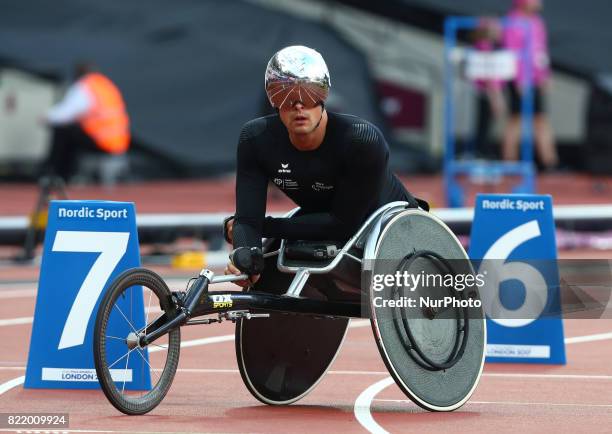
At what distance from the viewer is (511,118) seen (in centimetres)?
2100

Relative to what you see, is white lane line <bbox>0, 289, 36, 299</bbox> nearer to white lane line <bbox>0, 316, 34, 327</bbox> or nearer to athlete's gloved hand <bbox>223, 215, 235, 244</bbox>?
white lane line <bbox>0, 316, 34, 327</bbox>

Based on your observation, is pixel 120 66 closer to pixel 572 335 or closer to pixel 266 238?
pixel 572 335

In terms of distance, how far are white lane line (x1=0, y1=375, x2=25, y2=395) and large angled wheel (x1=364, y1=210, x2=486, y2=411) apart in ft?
7.05

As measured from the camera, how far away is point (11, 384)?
30.1 feet

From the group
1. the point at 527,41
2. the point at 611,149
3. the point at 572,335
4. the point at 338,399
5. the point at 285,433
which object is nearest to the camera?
the point at 285,433

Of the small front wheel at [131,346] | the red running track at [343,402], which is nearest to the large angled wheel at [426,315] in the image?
the red running track at [343,402]

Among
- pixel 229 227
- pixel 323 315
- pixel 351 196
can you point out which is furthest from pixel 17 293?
pixel 351 196

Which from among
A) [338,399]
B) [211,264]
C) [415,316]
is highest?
[415,316]

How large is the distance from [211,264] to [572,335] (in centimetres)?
500

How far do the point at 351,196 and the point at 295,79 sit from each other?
0.64m

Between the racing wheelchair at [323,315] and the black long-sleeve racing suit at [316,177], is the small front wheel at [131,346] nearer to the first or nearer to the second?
the racing wheelchair at [323,315]

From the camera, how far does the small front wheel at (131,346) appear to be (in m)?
7.64

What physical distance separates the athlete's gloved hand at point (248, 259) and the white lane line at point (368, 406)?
87 centimetres

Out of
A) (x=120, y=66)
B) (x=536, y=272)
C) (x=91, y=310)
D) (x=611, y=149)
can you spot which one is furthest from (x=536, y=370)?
(x=120, y=66)
